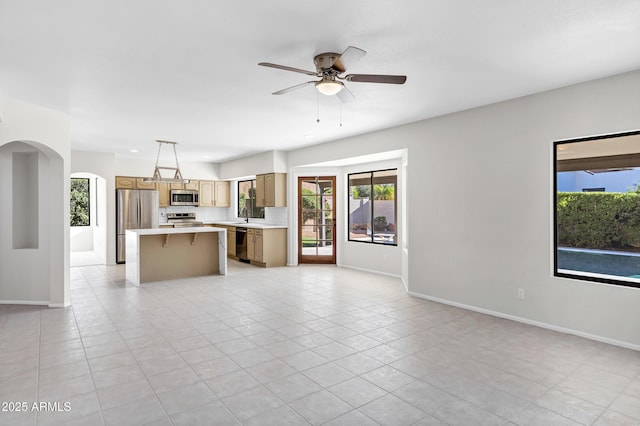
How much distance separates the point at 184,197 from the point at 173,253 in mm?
3264

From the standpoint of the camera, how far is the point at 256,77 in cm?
365

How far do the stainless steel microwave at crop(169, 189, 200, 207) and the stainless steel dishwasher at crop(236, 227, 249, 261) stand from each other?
171 cm

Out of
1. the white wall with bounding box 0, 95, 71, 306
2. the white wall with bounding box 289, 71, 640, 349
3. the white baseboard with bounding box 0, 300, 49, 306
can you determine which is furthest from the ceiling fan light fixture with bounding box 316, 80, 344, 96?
the white baseboard with bounding box 0, 300, 49, 306

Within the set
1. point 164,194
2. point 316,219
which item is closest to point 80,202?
point 164,194

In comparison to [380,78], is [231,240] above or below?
below

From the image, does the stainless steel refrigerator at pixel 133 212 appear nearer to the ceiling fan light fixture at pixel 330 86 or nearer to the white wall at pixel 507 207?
the white wall at pixel 507 207

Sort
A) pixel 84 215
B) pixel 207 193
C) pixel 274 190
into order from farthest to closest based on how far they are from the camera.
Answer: pixel 84 215 → pixel 207 193 → pixel 274 190

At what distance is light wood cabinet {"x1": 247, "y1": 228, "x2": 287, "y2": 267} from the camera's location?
8.15 m

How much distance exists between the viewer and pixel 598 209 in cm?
394

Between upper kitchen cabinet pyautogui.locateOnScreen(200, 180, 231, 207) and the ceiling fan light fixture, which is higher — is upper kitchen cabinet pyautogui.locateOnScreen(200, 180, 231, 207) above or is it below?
below

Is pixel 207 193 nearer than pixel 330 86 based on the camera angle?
No

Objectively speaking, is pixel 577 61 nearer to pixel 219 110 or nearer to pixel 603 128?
pixel 603 128

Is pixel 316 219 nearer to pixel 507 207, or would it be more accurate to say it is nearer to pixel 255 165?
pixel 255 165

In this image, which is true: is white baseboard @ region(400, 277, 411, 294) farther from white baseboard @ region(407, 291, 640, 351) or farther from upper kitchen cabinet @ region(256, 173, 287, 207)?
upper kitchen cabinet @ region(256, 173, 287, 207)
